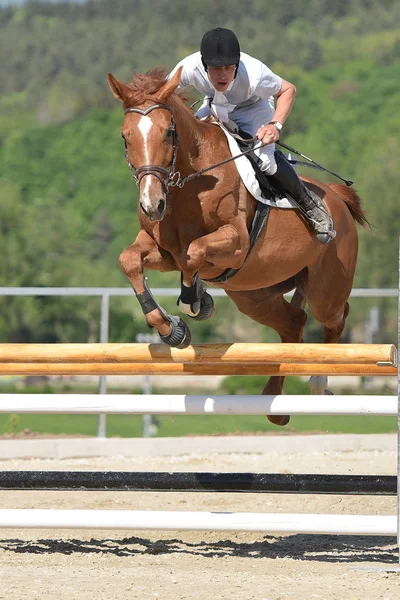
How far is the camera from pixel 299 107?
85.9 meters

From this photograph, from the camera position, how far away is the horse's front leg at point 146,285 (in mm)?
4207

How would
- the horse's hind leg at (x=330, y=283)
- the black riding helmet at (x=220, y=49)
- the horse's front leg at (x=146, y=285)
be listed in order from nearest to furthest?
the horse's front leg at (x=146, y=285) < the black riding helmet at (x=220, y=49) < the horse's hind leg at (x=330, y=283)

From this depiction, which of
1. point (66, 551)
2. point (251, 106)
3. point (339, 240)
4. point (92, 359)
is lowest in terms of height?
point (66, 551)

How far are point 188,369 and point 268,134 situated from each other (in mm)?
1324

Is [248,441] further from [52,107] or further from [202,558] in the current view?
[52,107]

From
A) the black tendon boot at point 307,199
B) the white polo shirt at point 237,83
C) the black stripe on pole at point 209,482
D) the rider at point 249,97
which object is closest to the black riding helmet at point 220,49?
the rider at point 249,97

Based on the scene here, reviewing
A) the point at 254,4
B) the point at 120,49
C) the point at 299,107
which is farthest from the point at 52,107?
the point at 254,4

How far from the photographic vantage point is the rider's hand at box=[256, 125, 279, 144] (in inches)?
184

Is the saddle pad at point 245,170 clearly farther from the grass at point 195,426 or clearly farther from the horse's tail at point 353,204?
the grass at point 195,426

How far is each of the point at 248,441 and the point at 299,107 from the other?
80.1 meters

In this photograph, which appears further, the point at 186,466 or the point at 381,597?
the point at 186,466

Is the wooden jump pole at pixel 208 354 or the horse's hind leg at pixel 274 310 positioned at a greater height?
the horse's hind leg at pixel 274 310

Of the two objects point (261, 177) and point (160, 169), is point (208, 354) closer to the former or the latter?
point (160, 169)

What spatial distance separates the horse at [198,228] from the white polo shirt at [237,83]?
0.58ft
